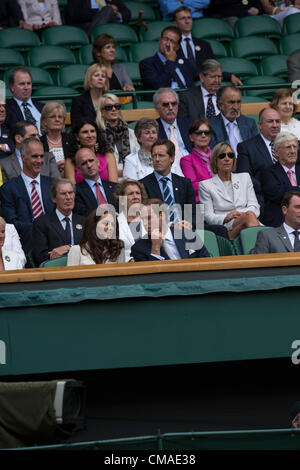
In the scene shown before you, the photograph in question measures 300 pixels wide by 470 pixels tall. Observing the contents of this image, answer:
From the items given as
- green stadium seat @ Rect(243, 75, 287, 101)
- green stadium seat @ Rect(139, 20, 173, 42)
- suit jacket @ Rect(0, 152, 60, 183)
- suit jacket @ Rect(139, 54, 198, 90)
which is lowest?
suit jacket @ Rect(0, 152, 60, 183)

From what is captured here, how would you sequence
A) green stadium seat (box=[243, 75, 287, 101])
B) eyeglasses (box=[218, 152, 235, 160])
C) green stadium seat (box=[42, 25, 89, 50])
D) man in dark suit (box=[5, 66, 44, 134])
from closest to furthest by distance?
eyeglasses (box=[218, 152, 235, 160]), man in dark suit (box=[5, 66, 44, 134]), green stadium seat (box=[243, 75, 287, 101]), green stadium seat (box=[42, 25, 89, 50])

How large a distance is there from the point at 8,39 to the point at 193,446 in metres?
7.17

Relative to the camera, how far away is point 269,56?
1102 cm

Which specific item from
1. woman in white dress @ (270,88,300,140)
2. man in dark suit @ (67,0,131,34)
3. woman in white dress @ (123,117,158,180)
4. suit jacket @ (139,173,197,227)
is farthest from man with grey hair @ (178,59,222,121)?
man in dark suit @ (67,0,131,34)

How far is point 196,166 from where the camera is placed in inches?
323

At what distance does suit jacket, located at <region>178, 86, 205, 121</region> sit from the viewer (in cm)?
912

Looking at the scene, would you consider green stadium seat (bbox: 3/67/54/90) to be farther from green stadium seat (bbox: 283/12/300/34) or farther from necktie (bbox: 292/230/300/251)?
necktie (bbox: 292/230/300/251)

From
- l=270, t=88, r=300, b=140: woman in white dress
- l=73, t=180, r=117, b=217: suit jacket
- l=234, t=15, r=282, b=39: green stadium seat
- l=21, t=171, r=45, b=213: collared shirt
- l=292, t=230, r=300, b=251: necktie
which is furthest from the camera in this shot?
l=234, t=15, r=282, b=39: green stadium seat

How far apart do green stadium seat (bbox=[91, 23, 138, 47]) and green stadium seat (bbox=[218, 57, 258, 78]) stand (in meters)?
1.09

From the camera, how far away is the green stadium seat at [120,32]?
10.8 metres

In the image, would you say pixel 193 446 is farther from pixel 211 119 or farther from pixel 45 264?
pixel 211 119

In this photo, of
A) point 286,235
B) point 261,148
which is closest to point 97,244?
point 286,235

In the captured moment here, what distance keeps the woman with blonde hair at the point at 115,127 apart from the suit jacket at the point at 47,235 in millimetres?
1541

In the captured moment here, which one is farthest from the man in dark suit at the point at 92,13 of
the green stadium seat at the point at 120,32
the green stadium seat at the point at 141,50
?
the green stadium seat at the point at 141,50
